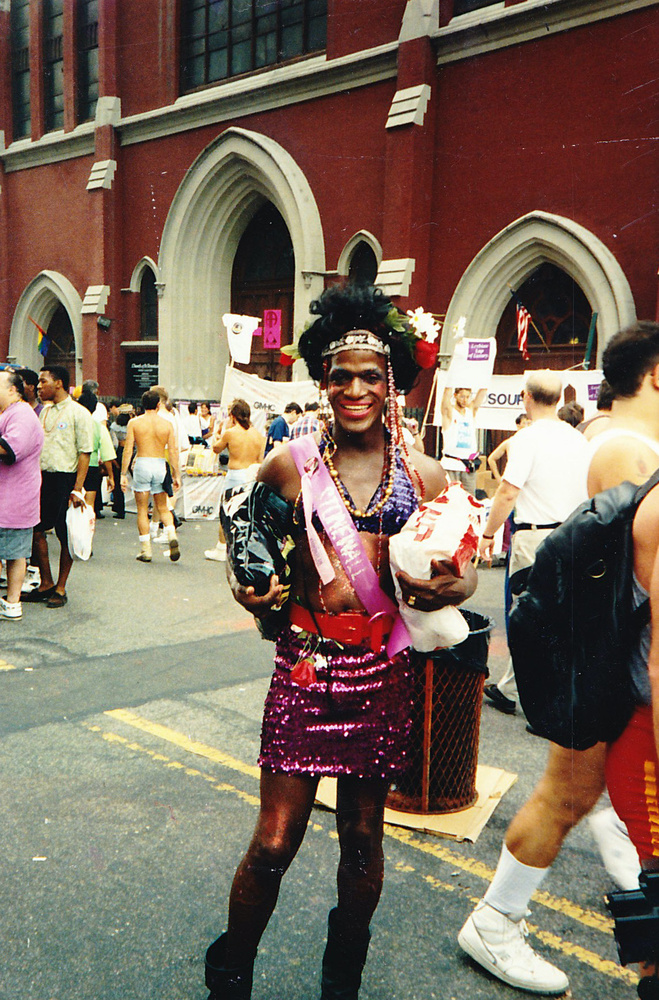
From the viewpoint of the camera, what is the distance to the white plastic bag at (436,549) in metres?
2.12

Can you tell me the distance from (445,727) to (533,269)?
39.0 feet

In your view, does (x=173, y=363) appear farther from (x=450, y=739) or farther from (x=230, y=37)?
(x=450, y=739)

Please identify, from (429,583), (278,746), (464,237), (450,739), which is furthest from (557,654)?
(464,237)

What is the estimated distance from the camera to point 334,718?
89.6 inches

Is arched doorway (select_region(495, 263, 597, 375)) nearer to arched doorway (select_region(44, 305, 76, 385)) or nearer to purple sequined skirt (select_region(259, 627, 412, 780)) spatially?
purple sequined skirt (select_region(259, 627, 412, 780))

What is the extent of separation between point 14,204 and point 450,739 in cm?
2358

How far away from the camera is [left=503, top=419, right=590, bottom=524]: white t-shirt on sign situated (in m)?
4.75

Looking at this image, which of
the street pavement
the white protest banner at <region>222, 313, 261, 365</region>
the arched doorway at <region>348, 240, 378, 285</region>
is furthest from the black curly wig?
the arched doorway at <region>348, 240, 378, 285</region>

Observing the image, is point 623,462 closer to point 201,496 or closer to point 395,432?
point 395,432

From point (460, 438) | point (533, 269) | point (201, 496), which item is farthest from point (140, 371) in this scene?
point (460, 438)

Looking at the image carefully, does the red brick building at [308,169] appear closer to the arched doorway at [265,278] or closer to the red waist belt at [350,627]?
the arched doorway at [265,278]

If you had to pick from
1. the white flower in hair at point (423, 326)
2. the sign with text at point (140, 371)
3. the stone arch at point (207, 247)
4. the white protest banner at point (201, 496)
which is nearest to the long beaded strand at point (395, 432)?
the white flower in hair at point (423, 326)

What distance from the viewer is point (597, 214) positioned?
12.7 metres

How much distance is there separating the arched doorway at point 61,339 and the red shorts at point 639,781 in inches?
928
